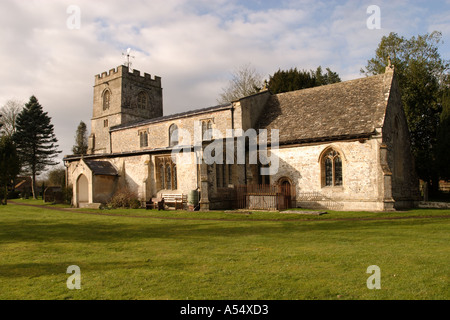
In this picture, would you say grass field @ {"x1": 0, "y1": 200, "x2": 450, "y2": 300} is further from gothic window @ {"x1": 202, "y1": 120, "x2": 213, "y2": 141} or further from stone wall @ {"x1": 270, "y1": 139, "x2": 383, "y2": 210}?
gothic window @ {"x1": 202, "y1": 120, "x2": 213, "y2": 141}

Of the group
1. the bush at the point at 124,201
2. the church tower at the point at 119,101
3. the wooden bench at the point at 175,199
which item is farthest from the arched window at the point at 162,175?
Answer: the church tower at the point at 119,101

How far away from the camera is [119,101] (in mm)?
39688

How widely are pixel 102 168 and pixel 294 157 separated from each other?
15088 millimetres

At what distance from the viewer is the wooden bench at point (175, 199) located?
73.1 ft

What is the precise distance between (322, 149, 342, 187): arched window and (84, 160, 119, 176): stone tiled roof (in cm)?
1636

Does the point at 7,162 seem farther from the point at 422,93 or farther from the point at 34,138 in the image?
the point at 422,93

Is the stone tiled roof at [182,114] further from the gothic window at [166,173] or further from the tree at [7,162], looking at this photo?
the tree at [7,162]

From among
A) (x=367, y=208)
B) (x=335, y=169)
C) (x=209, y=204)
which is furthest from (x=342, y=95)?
(x=209, y=204)

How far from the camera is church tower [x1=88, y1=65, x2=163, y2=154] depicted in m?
39.9

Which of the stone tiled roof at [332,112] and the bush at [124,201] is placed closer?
the stone tiled roof at [332,112]

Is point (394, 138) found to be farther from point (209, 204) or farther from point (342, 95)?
point (209, 204)

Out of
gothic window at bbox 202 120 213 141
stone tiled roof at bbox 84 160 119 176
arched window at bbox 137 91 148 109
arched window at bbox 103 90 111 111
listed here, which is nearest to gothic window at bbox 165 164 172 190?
gothic window at bbox 202 120 213 141

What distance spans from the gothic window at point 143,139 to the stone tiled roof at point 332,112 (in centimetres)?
1336
